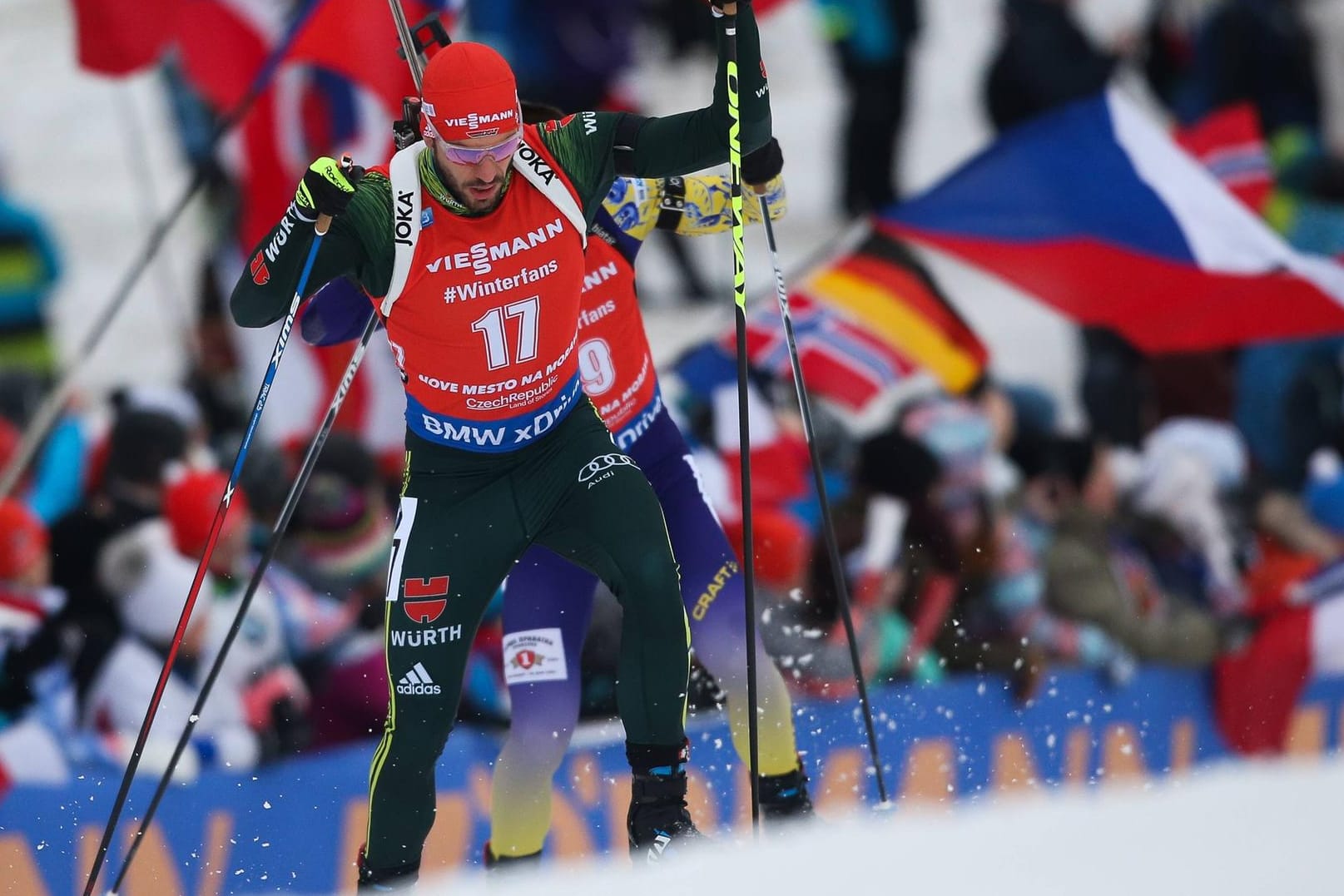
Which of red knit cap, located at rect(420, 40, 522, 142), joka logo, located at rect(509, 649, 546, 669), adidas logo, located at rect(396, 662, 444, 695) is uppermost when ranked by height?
red knit cap, located at rect(420, 40, 522, 142)

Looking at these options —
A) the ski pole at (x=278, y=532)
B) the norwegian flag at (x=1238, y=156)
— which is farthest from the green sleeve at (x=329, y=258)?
the norwegian flag at (x=1238, y=156)

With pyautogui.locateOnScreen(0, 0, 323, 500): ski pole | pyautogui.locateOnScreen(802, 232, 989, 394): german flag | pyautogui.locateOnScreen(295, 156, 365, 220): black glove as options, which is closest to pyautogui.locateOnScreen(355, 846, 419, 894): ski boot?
pyautogui.locateOnScreen(295, 156, 365, 220): black glove

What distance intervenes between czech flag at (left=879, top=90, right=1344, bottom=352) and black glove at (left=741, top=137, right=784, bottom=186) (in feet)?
9.89

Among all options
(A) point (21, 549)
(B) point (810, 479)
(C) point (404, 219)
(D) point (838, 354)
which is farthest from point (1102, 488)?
(A) point (21, 549)

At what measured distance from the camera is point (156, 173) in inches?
504

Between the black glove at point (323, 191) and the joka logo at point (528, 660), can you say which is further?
the joka logo at point (528, 660)

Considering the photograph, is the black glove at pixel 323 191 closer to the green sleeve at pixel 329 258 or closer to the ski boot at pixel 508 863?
the green sleeve at pixel 329 258

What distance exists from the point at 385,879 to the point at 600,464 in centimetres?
131

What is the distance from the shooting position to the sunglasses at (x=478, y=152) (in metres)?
4.70

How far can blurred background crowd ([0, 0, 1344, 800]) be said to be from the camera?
20.2 ft

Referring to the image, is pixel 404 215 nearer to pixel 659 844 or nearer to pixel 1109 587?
A: pixel 659 844

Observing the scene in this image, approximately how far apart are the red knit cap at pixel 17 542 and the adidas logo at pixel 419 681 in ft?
5.87

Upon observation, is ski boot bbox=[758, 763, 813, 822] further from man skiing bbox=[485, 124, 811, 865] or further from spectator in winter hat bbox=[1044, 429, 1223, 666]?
spectator in winter hat bbox=[1044, 429, 1223, 666]

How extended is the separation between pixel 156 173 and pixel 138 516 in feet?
22.7
